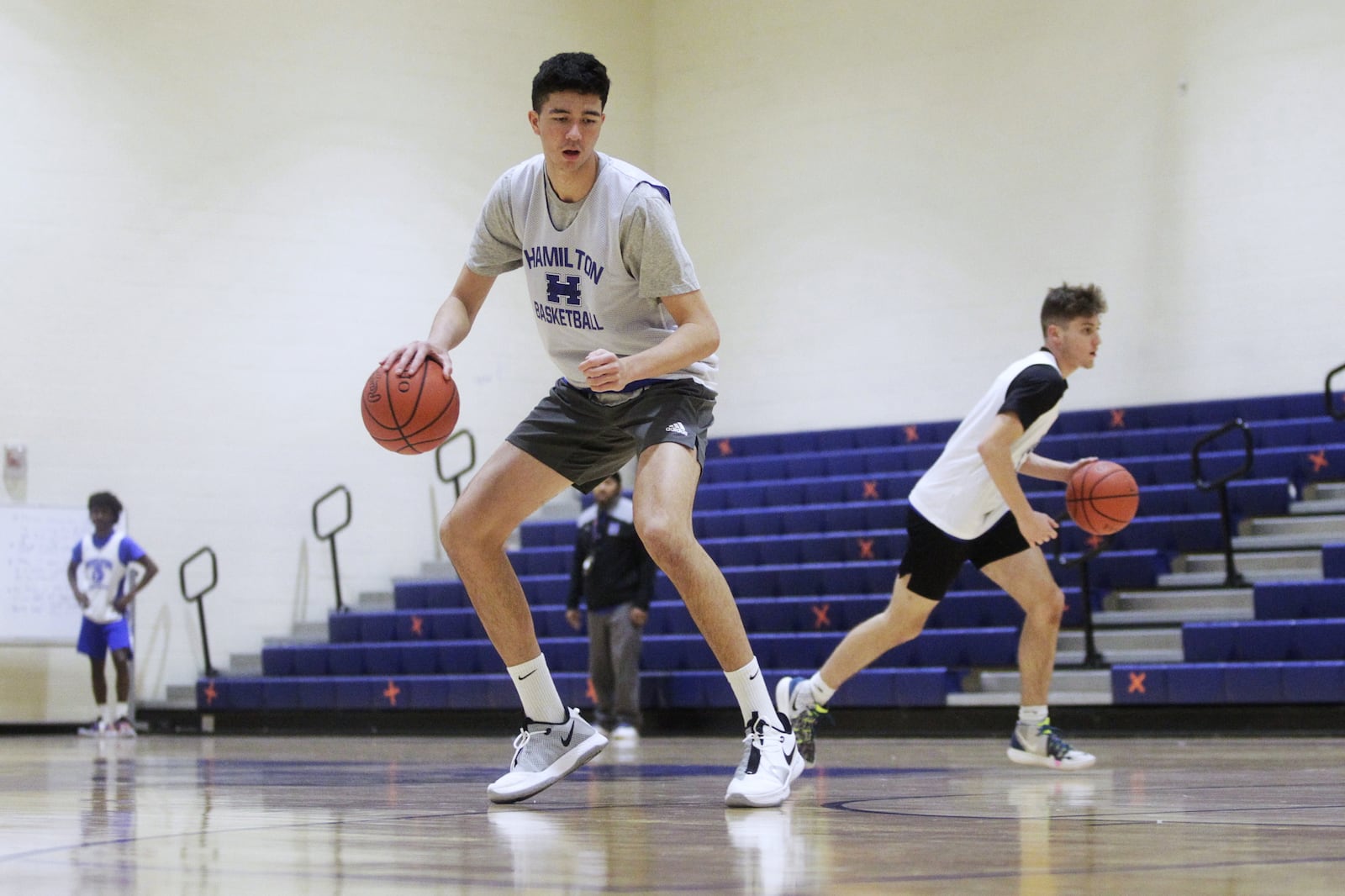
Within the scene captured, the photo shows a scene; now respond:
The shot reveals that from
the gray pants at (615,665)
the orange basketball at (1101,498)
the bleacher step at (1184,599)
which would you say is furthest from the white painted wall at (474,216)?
the orange basketball at (1101,498)

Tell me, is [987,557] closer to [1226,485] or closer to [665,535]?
[665,535]

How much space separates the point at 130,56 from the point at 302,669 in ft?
14.1

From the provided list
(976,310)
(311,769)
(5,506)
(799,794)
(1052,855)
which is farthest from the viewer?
(976,310)

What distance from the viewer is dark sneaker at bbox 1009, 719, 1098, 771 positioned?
4.76 meters

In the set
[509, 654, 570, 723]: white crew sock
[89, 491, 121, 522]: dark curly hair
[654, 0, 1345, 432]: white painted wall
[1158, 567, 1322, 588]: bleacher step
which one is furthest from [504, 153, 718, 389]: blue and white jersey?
[654, 0, 1345, 432]: white painted wall

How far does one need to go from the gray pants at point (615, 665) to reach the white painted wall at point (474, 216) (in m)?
3.51

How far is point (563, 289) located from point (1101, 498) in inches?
95.6

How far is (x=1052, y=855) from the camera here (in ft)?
6.83

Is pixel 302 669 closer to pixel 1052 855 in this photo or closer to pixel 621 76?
pixel 621 76

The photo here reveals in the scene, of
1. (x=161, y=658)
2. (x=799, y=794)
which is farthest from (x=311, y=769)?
(x=161, y=658)

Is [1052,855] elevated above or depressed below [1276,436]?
below

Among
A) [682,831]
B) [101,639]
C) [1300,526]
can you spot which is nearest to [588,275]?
[682,831]

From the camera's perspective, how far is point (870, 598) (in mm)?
8672

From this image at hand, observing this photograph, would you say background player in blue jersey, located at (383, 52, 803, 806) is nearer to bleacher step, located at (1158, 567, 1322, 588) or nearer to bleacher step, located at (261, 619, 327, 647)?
bleacher step, located at (1158, 567, 1322, 588)
